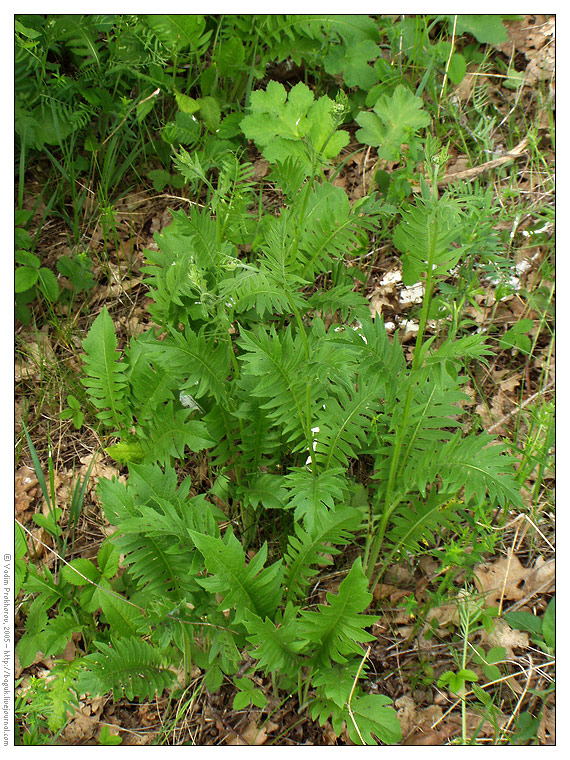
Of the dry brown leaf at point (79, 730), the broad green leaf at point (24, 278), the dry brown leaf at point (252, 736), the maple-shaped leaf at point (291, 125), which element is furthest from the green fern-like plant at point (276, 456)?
the broad green leaf at point (24, 278)

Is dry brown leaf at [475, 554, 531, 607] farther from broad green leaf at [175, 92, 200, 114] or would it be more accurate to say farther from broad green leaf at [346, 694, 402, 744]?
broad green leaf at [175, 92, 200, 114]

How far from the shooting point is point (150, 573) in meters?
2.10

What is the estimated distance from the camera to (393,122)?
306 cm

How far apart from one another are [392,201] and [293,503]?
1.72 meters

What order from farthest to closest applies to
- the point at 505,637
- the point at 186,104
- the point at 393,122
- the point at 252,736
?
the point at 186,104 → the point at 393,122 → the point at 505,637 → the point at 252,736

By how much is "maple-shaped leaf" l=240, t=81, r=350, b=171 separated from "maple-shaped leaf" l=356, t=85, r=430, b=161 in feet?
0.75

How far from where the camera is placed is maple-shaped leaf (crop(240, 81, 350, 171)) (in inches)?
114

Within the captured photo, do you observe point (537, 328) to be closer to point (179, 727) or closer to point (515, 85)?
point (515, 85)

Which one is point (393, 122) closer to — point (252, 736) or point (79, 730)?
point (252, 736)

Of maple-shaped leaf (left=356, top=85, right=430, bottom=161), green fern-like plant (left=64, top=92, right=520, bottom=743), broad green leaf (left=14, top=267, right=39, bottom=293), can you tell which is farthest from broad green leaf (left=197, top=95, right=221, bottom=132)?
broad green leaf (left=14, top=267, right=39, bottom=293)

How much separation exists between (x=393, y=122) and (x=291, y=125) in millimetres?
532

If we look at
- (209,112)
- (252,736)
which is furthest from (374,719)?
(209,112)

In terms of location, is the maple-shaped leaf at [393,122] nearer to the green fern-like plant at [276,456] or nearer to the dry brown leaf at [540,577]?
the green fern-like plant at [276,456]

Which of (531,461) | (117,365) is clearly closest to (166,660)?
(117,365)
